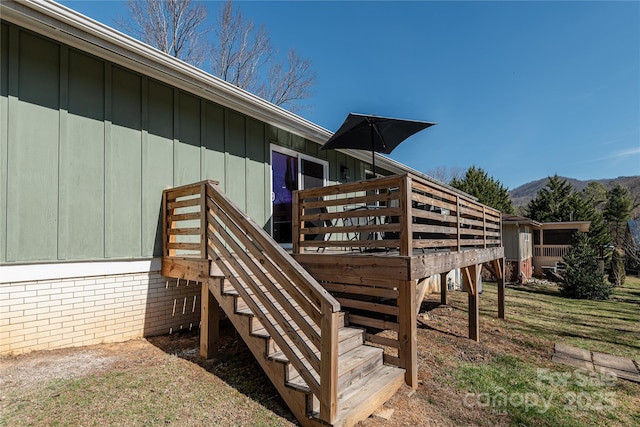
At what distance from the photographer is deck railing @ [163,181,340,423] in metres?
2.34

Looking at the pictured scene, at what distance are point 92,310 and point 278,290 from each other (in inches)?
102

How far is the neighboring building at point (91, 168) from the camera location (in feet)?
11.0

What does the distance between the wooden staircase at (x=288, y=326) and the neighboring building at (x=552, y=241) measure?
1923 centimetres

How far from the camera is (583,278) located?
11359mm

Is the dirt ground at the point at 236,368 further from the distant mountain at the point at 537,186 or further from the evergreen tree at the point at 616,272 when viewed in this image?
the distant mountain at the point at 537,186

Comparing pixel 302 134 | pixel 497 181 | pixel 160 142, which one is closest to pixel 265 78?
pixel 302 134

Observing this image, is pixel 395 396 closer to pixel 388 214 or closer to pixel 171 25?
pixel 388 214

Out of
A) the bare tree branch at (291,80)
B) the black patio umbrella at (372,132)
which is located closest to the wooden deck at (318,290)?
the black patio umbrella at (372,132)

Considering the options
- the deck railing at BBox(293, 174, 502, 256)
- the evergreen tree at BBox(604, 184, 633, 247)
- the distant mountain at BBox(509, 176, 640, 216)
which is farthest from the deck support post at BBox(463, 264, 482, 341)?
the distant mountain at BBox(509, 176, 640, 216)

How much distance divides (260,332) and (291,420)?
828 millimetres

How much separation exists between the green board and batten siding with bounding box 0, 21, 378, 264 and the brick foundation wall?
0.33 metres

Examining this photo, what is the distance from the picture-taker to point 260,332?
10.2ft

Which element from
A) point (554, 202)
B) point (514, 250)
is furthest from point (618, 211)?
point (514, 250)

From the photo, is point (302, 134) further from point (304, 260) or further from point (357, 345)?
point (357, 345)
